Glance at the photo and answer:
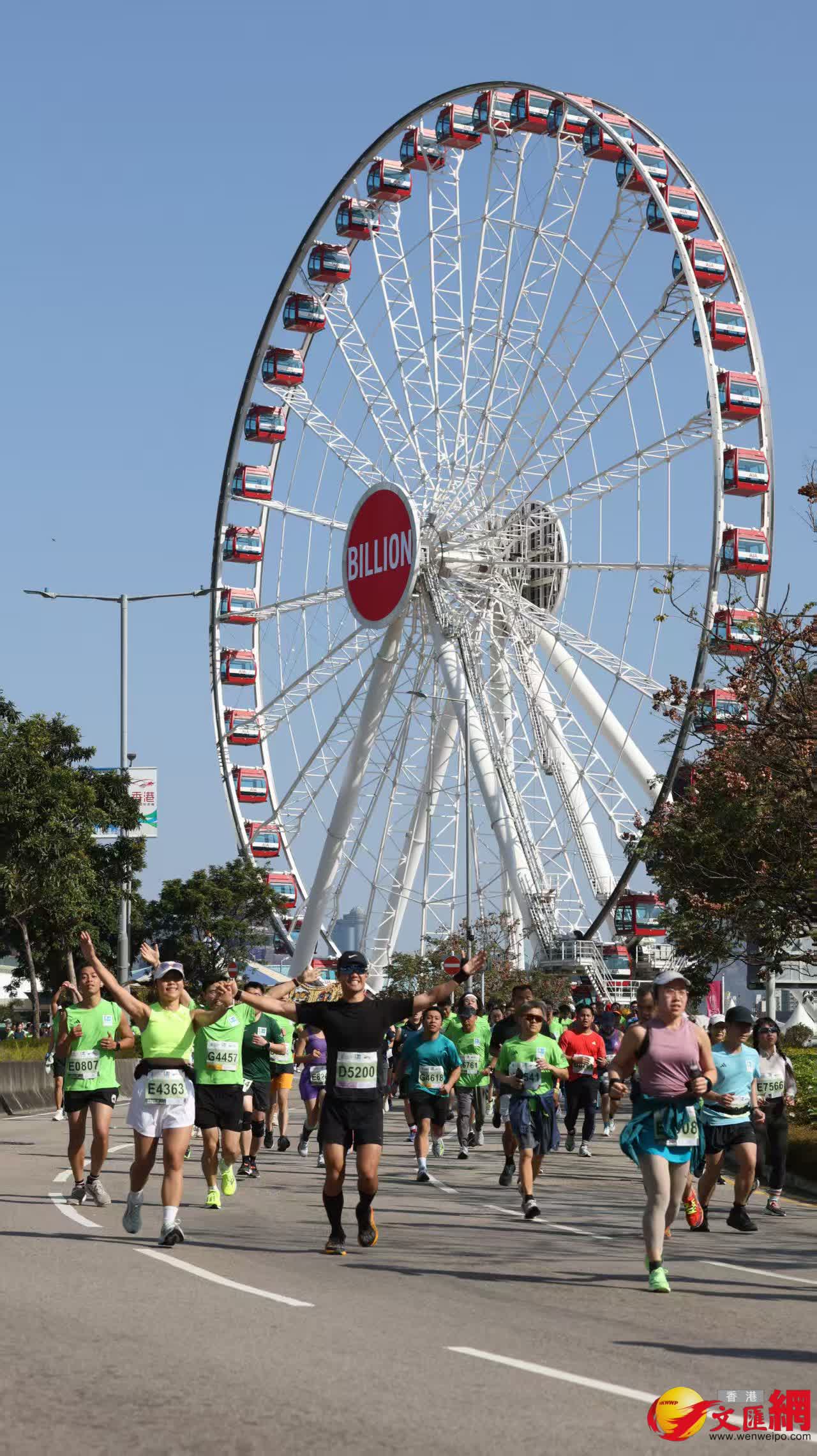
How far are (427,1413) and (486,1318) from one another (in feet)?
9.10

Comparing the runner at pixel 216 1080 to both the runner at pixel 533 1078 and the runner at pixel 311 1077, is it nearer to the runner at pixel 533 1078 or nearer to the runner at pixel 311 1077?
the runner at pixel 533 1078

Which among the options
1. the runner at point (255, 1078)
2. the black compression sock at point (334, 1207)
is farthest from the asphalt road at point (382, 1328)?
the runner at point (255, 1078)

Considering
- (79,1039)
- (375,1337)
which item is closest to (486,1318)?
(375,1337)

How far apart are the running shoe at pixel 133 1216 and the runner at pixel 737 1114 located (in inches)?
171

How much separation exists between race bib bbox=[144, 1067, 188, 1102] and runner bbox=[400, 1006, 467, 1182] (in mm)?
6171

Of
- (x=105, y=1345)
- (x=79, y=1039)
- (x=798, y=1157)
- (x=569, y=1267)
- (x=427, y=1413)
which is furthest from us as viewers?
(x=798, y=1157)

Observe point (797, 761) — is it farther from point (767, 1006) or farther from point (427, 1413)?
point (767, 1006)

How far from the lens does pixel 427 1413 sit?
712 centimetres

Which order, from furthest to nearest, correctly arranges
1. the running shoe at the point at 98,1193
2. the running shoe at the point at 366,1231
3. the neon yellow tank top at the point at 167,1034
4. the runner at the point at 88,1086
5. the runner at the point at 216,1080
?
the running shoe at the point at 98,1193
the runner at the point at 88,1086
the runner at the point at 216,1080
the neon yellow tank top at the point at 167,1034
the running shoe at the point at 366,1231

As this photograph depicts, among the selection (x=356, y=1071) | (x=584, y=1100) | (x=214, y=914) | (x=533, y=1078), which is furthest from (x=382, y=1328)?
(x=214, y=914)

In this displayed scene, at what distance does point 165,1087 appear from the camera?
1305 cm

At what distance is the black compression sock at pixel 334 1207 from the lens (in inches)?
491

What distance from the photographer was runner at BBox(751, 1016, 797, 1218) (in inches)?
667

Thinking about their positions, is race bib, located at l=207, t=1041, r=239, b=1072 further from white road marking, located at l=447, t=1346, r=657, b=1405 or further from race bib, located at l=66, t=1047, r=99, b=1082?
white road marking, located at l=447, t=1346, r=657, b=1405
